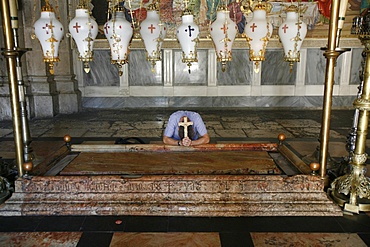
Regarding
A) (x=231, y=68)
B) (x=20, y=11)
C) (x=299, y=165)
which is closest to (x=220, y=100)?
(x=231, y=68)

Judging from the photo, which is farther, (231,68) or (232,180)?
(231,68)

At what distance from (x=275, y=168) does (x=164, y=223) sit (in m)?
1.23

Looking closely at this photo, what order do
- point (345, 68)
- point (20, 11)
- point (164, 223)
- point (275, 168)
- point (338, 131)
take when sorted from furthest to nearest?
1. point (345, 68)
2. point (20, 11)
3. point (338, 131)
4. point (275, 168)
5. point (164, 223)

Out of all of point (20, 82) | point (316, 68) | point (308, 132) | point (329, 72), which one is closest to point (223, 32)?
point (329, 72)

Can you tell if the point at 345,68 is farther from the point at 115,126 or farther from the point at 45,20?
the point at 45,20

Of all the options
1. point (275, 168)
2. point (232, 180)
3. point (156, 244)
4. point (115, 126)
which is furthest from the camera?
point (115, 126)

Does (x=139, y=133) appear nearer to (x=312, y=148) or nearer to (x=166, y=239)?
(x=312, y=148)

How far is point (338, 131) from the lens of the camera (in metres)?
6.90

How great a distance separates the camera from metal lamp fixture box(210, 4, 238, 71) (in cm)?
298

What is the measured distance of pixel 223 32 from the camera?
298 cm

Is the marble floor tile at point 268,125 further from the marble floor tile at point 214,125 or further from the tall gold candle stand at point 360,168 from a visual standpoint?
the tall gold candle stand at point 360,168

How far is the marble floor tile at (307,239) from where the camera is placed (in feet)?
8.80

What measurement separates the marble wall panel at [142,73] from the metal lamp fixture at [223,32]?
21.8 feet

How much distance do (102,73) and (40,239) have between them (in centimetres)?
732
